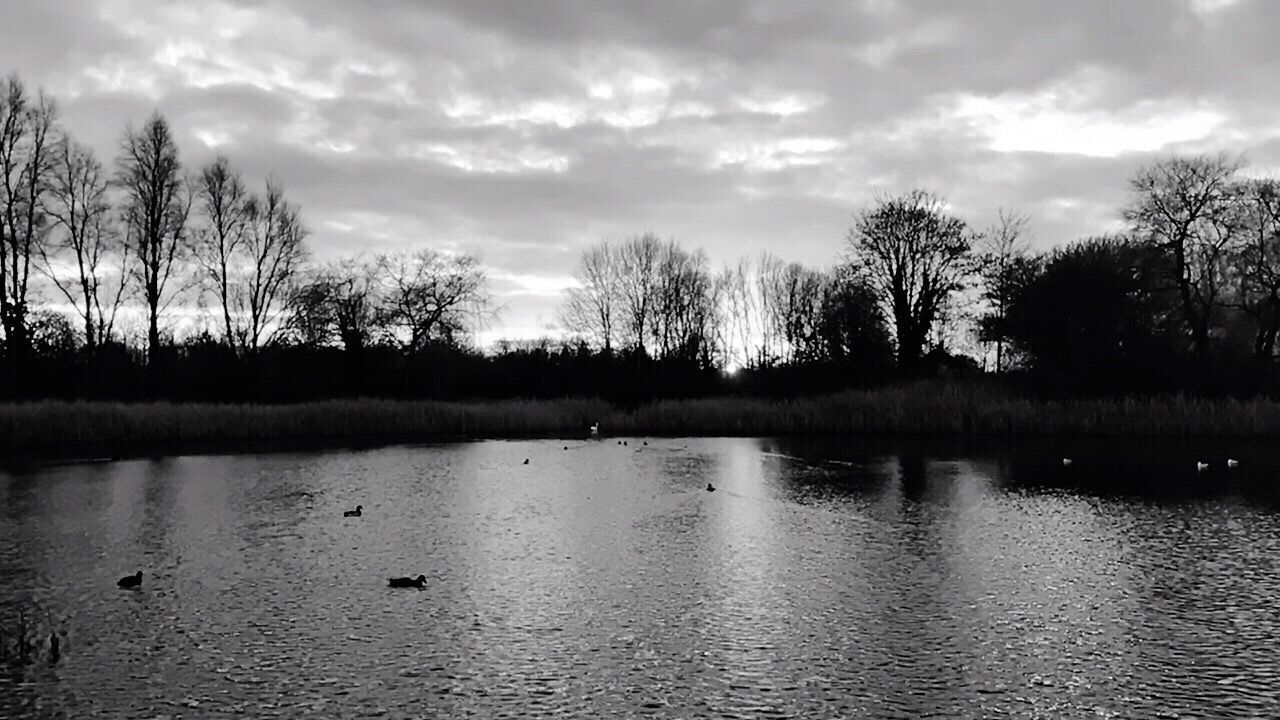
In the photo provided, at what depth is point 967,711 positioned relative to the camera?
6.38 m

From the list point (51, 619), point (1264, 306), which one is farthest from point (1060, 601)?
point (1264, 306)

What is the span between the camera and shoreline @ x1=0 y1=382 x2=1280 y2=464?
92.9 ft

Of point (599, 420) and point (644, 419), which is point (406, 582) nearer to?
point (644, 419)

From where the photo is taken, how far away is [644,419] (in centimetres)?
3688

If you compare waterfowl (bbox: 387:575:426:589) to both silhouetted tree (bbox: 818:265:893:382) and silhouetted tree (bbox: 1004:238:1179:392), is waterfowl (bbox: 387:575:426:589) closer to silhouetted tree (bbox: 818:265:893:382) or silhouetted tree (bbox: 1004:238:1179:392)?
silhouetted tree (bbox: 1004:238:1179:392)

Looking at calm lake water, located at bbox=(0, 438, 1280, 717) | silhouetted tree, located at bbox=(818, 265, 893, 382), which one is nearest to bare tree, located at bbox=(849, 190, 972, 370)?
silhouetted tree, located at bbox=(818, 265, 893, 382)

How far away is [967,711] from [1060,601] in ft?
11.8

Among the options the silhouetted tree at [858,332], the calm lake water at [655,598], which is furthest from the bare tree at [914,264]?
the calm lake water at [655,598]

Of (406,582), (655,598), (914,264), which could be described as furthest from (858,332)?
(406,582)

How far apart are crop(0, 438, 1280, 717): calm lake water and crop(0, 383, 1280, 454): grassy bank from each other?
1008 cm

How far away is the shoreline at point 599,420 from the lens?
28312mm

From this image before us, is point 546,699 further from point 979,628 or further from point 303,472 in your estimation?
point 303,472

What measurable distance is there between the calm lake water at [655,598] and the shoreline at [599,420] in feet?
32.5

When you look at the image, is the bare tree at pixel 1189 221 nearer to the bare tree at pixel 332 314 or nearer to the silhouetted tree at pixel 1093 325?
the silhouetted tree at pixel 1093 325
